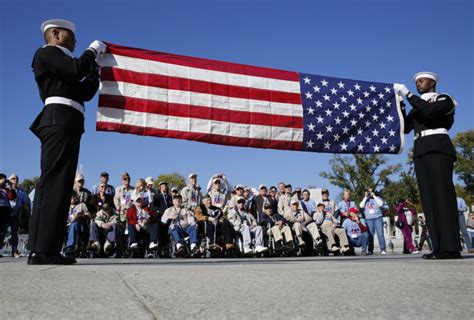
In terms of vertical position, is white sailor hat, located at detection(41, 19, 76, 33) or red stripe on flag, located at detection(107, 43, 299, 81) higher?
red stripe on flag, located at detection(107, 43, 299, 81)

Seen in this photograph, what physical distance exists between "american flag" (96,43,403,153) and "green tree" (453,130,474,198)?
43.8 m

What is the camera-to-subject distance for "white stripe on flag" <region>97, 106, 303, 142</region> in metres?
5.20

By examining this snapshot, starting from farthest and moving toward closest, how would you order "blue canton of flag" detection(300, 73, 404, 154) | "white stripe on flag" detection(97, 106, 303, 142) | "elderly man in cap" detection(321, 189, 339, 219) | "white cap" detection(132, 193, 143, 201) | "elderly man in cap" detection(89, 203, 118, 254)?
"elderly man in cap" detection(321, 189, 339, 219) < "white cap" detection(132, 193, 143, 201) < "elderly man in cap" detection(89, 203, 118, 254) < "blue canton of flag" detection(300, 73, 404, 154) < "white stripe on flag" detection(97, 106, 303, 142)

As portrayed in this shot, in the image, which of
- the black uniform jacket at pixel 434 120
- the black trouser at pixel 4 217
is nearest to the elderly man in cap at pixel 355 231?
the black uniform jacket at pixel 434 120

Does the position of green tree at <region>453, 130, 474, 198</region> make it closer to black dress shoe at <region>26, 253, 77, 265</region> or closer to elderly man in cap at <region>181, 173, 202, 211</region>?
elderly man in cap at <region>181, 173, 202, 211</region>

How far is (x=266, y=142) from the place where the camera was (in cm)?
585

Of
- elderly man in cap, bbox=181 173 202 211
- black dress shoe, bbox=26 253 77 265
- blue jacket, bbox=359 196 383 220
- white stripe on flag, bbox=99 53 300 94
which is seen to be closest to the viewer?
black dress shoe, bbox=26 253 77 265

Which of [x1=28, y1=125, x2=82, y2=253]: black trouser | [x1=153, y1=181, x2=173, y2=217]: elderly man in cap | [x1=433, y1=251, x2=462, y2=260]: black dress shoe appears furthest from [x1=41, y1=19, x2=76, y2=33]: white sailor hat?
[x1=153, y1=181, x2=173, y2=217]: elderly man in cap

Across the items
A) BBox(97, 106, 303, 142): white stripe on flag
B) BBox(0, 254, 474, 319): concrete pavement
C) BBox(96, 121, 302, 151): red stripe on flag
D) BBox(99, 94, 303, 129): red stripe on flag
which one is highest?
BBox(99, 94, 303, 129): red stripe on flag

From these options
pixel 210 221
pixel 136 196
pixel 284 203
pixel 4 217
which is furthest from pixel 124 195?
pixel 284 203

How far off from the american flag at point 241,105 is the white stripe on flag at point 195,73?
0.01 m

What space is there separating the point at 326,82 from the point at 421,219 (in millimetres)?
8872

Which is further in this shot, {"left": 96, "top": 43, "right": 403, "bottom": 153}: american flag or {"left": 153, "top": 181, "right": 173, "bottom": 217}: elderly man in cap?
{"left": 153, "top": 181, "right": 173, "bottom": 217}: elderly man in cap

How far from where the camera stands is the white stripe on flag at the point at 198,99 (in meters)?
5.34
